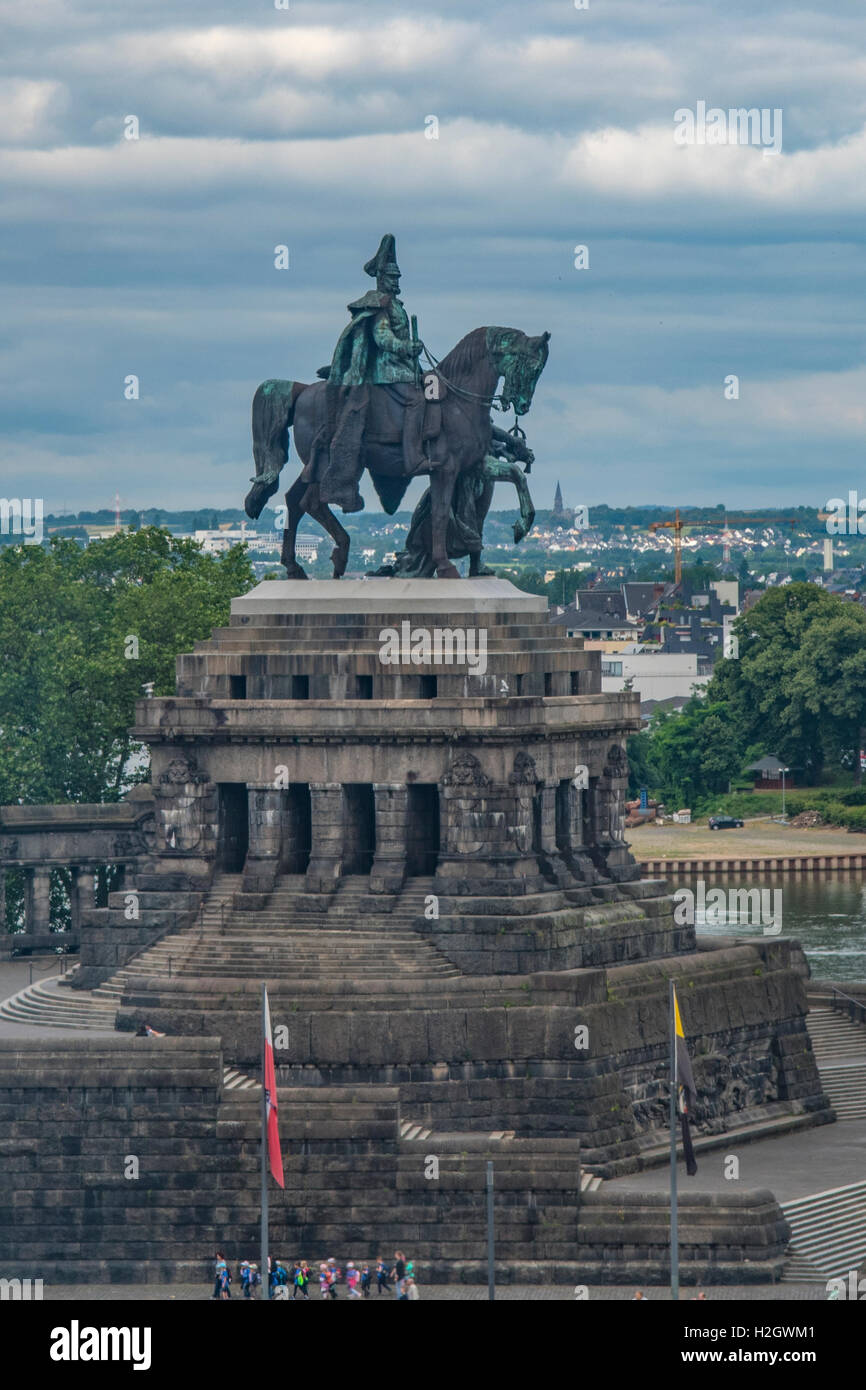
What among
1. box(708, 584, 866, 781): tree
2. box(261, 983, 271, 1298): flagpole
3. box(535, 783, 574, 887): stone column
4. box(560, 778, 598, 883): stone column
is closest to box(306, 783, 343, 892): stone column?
box(535, 783, 574, 887): stone column

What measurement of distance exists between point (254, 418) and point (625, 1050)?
18.9 meters

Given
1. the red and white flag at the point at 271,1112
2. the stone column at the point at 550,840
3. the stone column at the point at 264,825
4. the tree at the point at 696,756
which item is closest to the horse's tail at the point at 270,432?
the stone column at the point at 264,825

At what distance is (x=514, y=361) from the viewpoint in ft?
277

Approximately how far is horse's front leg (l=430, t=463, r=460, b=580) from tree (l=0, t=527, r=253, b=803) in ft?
85.9

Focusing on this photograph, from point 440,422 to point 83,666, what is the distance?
100.0ft

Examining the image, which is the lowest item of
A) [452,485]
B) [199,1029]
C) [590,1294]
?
[590,1294]

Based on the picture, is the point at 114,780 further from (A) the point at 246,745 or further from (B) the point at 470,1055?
(B) the point at 470,1055

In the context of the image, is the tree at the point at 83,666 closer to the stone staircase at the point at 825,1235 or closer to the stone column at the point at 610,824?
the stone column at the point at 610,824

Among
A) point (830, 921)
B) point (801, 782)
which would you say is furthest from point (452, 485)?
point (801, 782)

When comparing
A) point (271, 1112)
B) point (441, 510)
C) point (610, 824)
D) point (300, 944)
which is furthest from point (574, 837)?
point (271, 1112)

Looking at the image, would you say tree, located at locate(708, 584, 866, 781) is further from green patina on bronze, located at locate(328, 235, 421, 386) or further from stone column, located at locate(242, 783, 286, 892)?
stone column, located at locate(242, 783, 286, 892)

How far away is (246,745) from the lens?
81.8m

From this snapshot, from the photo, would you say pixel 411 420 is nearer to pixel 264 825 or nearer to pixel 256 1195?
pixel 264 825

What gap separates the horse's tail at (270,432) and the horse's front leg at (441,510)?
13.8 ft
